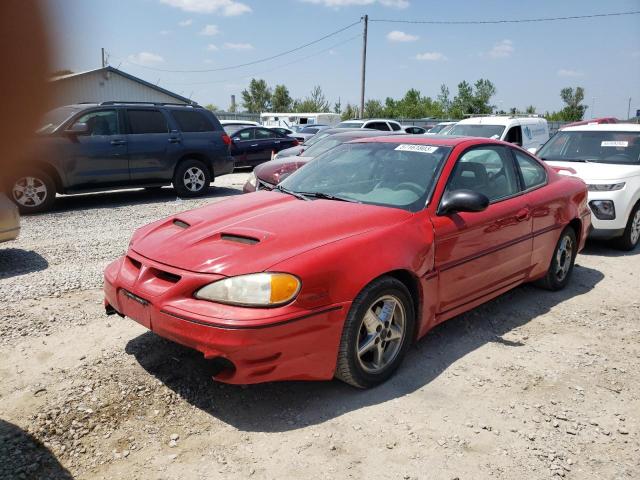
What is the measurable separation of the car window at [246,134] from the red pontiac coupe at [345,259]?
11940mm

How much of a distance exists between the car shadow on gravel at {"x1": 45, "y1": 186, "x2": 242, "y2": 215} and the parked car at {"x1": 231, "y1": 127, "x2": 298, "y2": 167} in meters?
4.30

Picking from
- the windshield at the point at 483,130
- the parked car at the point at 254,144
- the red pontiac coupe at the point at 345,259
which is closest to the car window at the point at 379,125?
the parked car at the point at 254,144

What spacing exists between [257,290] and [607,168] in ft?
19.9

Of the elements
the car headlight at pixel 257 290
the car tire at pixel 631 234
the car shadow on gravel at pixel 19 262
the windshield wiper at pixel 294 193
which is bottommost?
the car shadow on gravel at pixel 19 262

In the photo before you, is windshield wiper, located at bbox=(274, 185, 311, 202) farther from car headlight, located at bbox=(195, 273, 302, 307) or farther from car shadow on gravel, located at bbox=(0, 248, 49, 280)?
car shadow on gravel, located at bbox=(0, 248, 49, 280)

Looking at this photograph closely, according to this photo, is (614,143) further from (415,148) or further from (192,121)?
(192,121)

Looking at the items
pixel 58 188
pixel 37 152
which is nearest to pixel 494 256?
pixel 37 152

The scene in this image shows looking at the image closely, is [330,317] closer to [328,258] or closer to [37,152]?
[328,258]

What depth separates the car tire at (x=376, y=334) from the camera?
3.11 meters

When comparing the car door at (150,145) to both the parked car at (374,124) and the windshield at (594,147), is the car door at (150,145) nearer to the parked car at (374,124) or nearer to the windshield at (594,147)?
the windshield at (594,147)

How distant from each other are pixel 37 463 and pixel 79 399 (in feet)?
1.86

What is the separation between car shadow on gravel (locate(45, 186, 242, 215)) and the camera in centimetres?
956

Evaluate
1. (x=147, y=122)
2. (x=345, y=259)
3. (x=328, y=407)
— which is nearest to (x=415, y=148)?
(x=345, y=259)

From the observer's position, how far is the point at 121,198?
10562 mm
